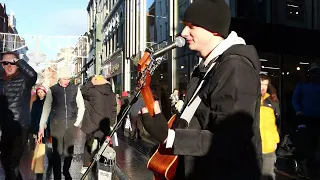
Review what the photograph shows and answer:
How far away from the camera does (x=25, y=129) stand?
576 cm

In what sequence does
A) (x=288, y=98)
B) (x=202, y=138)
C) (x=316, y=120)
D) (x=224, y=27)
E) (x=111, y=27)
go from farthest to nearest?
(x=111, y=27) → (x=288, y=98) → (x=316, y=120) → (x=224, y=27) → (x=202, y=138)

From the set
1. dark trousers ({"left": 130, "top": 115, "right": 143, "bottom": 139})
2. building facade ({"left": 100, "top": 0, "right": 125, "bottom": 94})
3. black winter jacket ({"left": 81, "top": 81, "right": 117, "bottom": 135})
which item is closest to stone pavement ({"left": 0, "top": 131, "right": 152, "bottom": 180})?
black winter jacket ({"left": 81, "top": 81, "right": 117, "bottom": 135})

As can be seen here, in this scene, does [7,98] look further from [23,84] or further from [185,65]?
[185,65]

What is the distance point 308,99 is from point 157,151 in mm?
5016

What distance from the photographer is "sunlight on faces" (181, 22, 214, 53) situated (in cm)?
208

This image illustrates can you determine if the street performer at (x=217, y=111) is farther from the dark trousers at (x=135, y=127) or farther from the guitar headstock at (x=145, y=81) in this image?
the dark trousers at (x=135, y=127)

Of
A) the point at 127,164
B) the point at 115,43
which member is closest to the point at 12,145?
the point at 127,164

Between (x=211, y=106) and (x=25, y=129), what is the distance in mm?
4494

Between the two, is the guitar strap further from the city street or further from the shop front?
the shop front

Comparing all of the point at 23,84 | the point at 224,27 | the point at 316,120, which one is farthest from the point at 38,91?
the point at 224,27

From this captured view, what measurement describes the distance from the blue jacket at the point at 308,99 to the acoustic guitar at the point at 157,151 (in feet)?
16.0

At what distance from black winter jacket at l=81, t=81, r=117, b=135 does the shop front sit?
21267mm

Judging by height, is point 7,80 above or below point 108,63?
below

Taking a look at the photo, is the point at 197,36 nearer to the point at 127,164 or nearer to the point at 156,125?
the point at 156,125
